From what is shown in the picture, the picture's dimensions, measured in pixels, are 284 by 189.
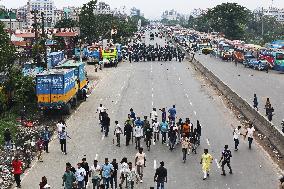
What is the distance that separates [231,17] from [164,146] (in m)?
104

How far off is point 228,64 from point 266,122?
3990cm

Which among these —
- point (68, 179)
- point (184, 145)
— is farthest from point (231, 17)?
point (68, 179)

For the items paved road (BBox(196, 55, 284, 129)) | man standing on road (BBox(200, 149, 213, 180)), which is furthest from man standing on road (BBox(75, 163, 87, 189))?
paved road (BBox(196, 55, 284, 129))

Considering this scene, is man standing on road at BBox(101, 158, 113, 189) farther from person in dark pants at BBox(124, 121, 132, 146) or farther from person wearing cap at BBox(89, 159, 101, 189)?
person in dark pants at BBox(124, 121, 132, 146)

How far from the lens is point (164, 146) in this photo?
20.6 meters

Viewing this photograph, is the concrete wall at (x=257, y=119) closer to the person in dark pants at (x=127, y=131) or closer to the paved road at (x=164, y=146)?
the paved road at (x=164, y=146)

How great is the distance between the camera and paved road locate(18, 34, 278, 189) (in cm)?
1664

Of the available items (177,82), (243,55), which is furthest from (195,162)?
(243,55)

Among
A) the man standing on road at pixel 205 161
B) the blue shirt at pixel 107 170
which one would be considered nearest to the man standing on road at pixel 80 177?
the blue shirt at pixel 107 170

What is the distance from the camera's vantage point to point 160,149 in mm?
20234

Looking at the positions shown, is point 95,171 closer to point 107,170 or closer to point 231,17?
point 107,170

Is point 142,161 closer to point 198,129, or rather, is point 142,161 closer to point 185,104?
point 198,129

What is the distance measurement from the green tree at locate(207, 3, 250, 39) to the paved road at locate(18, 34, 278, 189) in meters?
77.3

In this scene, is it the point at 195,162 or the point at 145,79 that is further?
the point at 145,79
